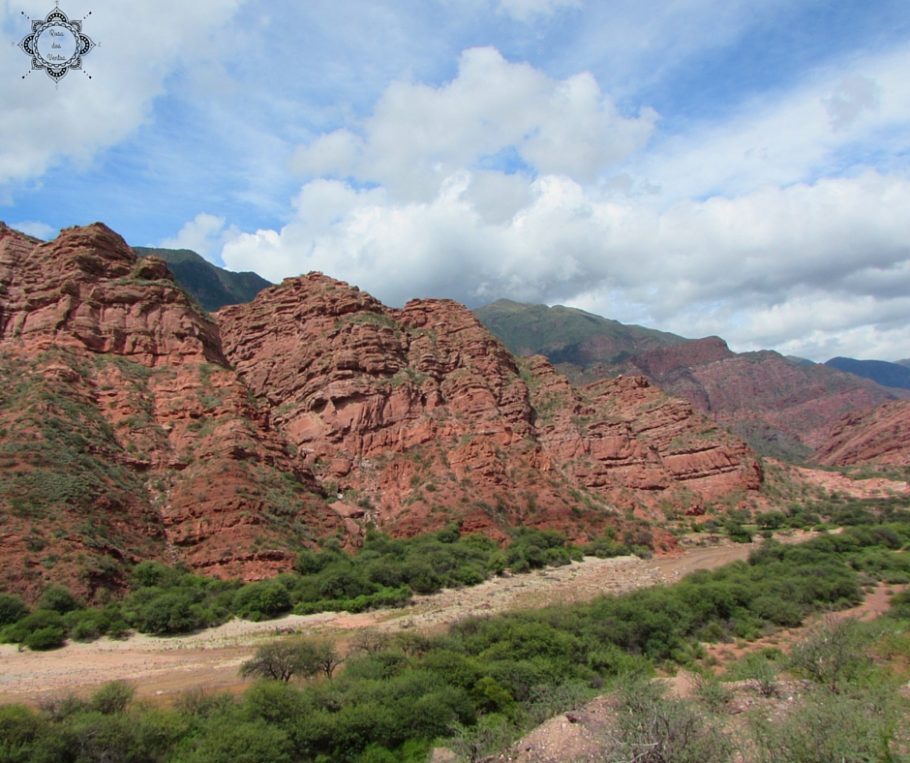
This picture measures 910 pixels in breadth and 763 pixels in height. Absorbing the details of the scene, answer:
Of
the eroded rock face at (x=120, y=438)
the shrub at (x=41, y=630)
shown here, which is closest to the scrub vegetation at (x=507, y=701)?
the shrub at (x=41, y=630)

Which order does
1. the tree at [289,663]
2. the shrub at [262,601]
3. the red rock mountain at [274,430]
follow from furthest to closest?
the red rock mountain at [274,430], the shrub at [262,601], the tree at [289,663]

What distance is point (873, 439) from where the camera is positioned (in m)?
113

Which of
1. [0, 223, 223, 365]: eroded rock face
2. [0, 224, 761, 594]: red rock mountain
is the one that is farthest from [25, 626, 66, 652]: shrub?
[0, 223, 223, 365]: eroded rock face

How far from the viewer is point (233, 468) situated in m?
46.6

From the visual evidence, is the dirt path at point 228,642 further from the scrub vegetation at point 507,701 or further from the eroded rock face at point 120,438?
the eroded rock face at point 120,438

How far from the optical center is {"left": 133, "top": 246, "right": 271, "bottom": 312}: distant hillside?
16762 centimetres

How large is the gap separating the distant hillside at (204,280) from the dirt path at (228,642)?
134899 millimetres

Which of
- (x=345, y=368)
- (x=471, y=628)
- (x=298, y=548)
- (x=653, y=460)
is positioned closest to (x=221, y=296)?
(x=345, y=368)

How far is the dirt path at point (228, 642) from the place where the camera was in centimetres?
2381

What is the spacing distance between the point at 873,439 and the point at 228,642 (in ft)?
395

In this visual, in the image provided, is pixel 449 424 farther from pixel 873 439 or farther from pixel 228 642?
pixel 873 439

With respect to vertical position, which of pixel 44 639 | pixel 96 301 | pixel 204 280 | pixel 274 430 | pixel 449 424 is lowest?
pixel 44 639

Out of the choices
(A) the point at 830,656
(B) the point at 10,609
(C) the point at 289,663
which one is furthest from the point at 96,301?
(A) the point at 830,656

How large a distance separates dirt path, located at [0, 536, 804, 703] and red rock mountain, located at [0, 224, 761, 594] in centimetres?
644
